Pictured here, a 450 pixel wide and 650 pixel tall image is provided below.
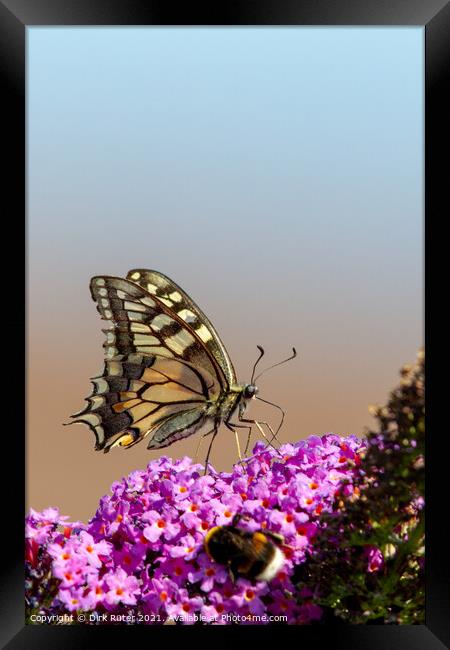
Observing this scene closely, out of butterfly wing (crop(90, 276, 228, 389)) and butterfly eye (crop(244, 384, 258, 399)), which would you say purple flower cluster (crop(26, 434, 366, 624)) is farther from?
butterfly wing (crop(90, 276, 228, 389))

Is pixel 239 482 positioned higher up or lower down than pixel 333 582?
higher up

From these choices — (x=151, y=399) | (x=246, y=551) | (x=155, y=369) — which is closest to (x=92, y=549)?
(x=246, y=551)

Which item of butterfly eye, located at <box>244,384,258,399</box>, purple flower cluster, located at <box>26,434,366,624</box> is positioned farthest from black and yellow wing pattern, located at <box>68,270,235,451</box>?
purple flower cluster, located at <box>26,434,366,624</box>

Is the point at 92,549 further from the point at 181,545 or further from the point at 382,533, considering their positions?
the point at 382,533

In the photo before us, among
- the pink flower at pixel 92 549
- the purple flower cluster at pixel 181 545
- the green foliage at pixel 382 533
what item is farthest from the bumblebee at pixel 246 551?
the pink flower at pixel 92 549
